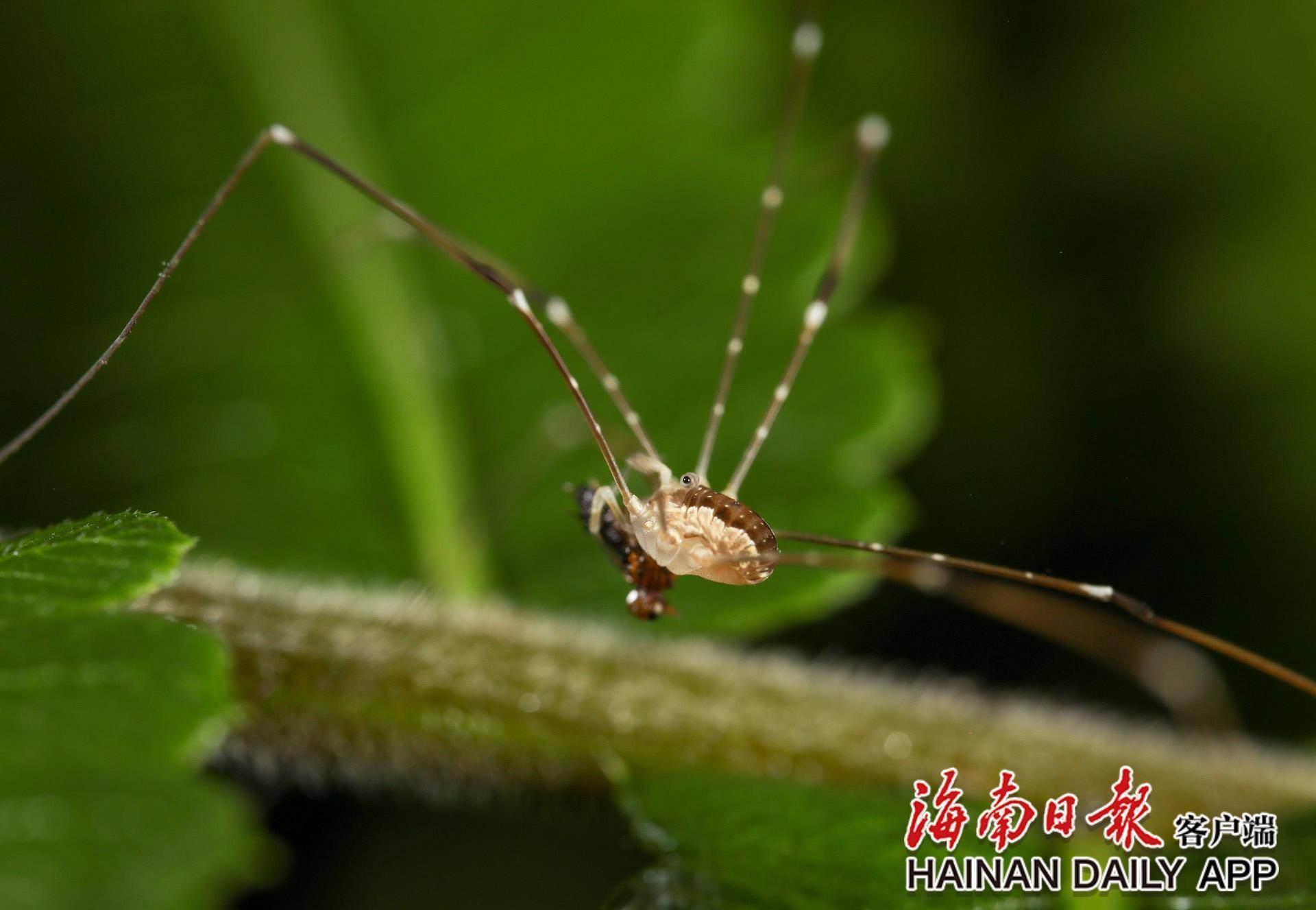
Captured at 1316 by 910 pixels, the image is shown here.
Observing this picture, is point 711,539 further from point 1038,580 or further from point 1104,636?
point 1104,636

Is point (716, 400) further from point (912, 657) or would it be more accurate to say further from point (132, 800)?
point (132, 800)

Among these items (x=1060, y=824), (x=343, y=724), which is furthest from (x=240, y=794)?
(x=1060, y=824)

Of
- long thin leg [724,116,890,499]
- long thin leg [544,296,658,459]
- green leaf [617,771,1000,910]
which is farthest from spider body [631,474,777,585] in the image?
green leaf [617,771,1000,910]

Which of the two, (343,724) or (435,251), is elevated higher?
(435,251)

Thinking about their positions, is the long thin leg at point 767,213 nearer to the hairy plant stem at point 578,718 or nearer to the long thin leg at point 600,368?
the long thin leg at point 600,368

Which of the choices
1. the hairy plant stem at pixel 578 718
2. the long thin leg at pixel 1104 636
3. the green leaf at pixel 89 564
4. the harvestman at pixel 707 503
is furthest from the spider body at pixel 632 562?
the green leaf at pixel 89 564

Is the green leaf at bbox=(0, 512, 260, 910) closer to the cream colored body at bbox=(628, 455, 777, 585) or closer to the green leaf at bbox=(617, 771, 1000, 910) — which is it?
the green leaf at bbox=(617, 771, 1000, 910)
